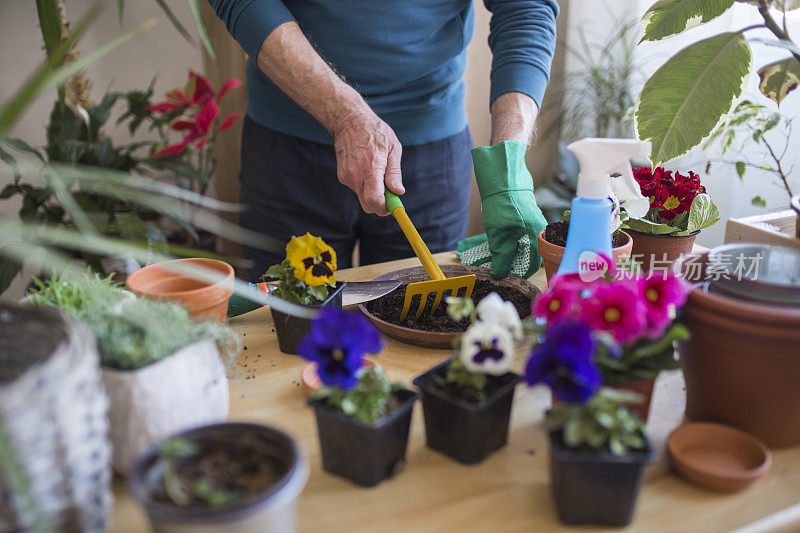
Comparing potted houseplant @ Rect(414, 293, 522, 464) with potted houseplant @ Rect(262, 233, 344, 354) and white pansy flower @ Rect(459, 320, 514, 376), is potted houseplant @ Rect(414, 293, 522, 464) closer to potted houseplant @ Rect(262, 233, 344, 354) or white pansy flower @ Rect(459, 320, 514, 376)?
white pansy flower @ Rect(459, 320, 514, 376)

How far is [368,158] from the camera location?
1.20m

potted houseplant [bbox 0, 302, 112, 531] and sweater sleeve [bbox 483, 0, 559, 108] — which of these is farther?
sweater sleeve [bbox 483, 0, 559, 108]

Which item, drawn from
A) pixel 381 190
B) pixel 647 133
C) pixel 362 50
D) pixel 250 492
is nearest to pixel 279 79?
pixel 362 50

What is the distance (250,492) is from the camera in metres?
0.54

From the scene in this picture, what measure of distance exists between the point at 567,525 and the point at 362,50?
3.81 ft

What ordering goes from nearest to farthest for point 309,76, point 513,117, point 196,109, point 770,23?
1. point 770,23
2. point 309,76
3. point 513,117
4. point 196,109

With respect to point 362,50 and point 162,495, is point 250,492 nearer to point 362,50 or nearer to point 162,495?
point 162,495

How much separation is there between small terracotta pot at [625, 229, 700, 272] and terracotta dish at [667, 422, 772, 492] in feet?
1.58

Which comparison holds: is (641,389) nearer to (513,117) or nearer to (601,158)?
(601,158)

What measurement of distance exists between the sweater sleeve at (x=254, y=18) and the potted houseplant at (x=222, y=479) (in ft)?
3.18

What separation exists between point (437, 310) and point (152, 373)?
52cm

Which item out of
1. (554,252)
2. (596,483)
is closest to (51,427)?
(596,483)

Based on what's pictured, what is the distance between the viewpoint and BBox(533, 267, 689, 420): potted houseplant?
58 centimetres

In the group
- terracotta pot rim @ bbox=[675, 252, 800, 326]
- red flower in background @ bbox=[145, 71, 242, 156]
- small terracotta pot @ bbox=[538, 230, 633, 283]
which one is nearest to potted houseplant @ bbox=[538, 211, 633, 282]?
small terracotta pot @ bbox=[538, 230, 633, 283]
